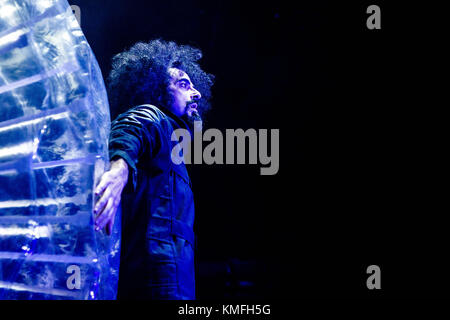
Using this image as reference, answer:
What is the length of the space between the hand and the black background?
7.90 feet

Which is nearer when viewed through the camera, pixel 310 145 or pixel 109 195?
pixel 109 195

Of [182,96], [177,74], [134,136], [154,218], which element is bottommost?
[154,218]

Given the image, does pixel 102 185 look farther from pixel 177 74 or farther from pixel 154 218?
pixel 177 74

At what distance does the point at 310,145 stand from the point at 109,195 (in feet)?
10.6

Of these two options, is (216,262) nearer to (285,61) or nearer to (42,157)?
(285,61)

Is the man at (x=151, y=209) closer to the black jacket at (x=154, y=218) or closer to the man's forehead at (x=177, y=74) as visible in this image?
the black jacket at (x=154, y=218)

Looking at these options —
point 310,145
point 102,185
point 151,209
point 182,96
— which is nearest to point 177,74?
point 182,96

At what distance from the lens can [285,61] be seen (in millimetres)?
3775

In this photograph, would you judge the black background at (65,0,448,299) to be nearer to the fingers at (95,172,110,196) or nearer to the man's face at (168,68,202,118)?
the man's face at (168,68,202,118)

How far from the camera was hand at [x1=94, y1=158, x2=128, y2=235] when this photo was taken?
0.92 metres

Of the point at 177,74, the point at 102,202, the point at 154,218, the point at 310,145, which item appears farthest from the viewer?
the point at 310,145

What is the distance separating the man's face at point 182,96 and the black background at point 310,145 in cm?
128

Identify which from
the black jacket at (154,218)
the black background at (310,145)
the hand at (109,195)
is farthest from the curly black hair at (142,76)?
the hand at (109,195)

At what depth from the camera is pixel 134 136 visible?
1193mm
